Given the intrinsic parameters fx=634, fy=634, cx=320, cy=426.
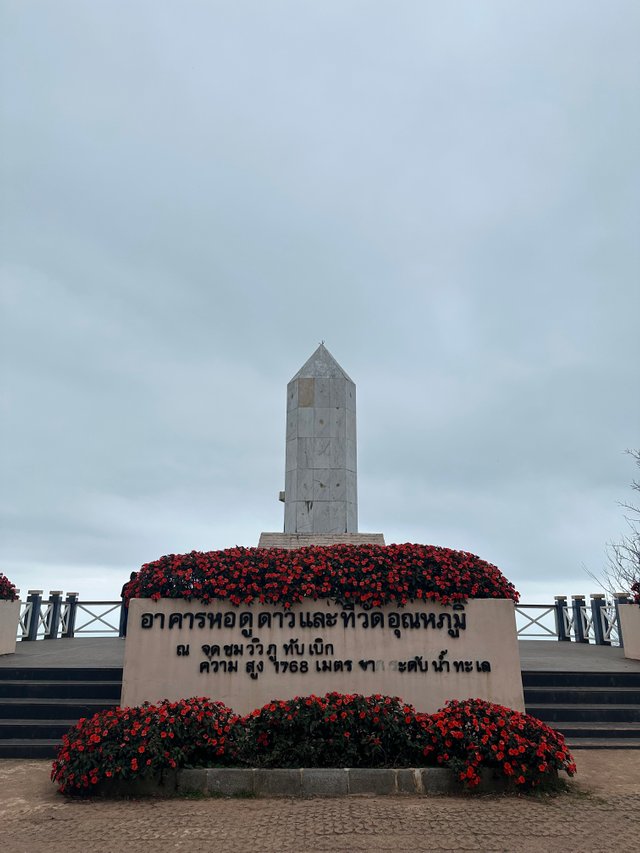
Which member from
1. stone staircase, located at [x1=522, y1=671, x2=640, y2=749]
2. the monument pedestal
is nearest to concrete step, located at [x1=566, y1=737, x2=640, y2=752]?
stone staircase, located at [x1=522, y1=671, x2=640, y2=749]

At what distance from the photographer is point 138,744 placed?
6.21 m

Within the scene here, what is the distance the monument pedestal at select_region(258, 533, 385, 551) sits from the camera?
14617 millimetres

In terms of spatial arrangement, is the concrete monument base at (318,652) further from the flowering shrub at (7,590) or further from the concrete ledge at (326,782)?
the flowering shrub at (7,590)

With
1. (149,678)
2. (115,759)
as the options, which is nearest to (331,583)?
(149,678)

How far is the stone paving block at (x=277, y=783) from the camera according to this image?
6.18 meters

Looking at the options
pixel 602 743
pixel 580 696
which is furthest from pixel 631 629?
pixel 602 743

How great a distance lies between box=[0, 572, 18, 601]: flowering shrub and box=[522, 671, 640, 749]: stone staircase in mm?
10124

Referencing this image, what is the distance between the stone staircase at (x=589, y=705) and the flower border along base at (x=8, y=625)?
9713mm

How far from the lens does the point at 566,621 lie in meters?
17.9

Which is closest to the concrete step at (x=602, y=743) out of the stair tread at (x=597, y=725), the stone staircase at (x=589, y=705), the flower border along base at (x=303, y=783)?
the stone staircase at (x=589, y=705)

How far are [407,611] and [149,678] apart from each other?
3.47 meters

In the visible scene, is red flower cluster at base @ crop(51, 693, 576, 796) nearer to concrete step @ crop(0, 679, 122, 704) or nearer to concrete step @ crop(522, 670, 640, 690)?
concrete step @ crop(0, 679, 122, 704)

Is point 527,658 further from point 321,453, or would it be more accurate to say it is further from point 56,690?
point 56,690

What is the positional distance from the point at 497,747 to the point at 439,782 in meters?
0.66
